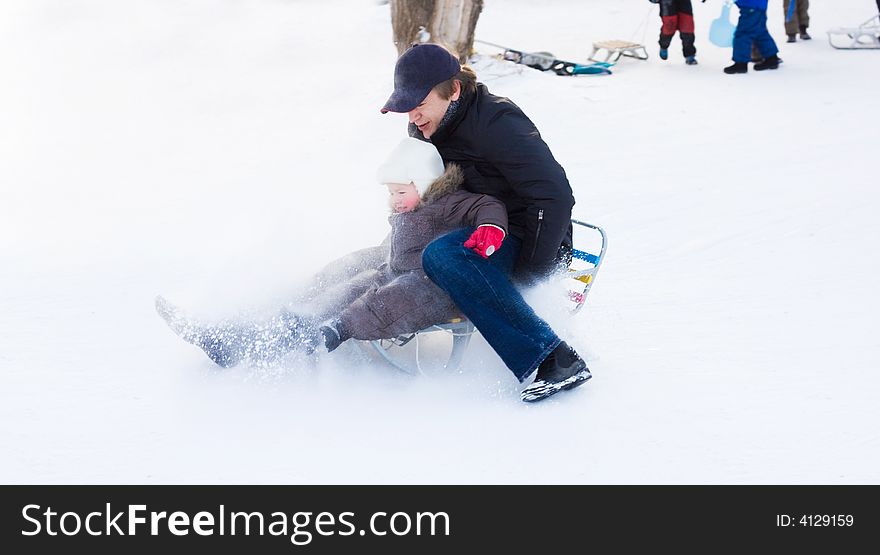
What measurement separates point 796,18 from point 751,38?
1.81m

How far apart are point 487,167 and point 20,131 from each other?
5.56 metres

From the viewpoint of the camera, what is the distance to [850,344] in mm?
3602

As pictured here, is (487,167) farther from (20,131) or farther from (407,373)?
(20,131)

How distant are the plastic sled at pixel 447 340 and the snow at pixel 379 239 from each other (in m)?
0.07

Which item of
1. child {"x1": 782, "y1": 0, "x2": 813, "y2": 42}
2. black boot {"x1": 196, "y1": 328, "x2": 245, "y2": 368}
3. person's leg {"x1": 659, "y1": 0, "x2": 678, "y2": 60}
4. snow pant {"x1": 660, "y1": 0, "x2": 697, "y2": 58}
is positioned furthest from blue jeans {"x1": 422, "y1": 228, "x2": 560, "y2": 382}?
child {"x1": 782, "y1": 0, "x2": 813, "y2": 42}

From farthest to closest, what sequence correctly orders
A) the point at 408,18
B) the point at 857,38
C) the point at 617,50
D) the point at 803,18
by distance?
the point at 803,18 < the point at 857,38 < the point at 617,50 < the point at 408,18

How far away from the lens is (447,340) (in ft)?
11.6

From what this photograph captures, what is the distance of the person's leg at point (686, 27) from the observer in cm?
884

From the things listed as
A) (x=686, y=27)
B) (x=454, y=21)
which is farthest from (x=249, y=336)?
(x=686, y=27)

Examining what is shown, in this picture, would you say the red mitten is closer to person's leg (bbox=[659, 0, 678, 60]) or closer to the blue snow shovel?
the blue snow shovel

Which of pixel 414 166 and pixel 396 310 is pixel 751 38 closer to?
pixel 414 166

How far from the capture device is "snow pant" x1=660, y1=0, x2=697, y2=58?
8.84 meters

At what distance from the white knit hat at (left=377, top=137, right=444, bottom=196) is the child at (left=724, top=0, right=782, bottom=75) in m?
6.00

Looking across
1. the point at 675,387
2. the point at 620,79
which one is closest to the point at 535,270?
the point at 675,387
